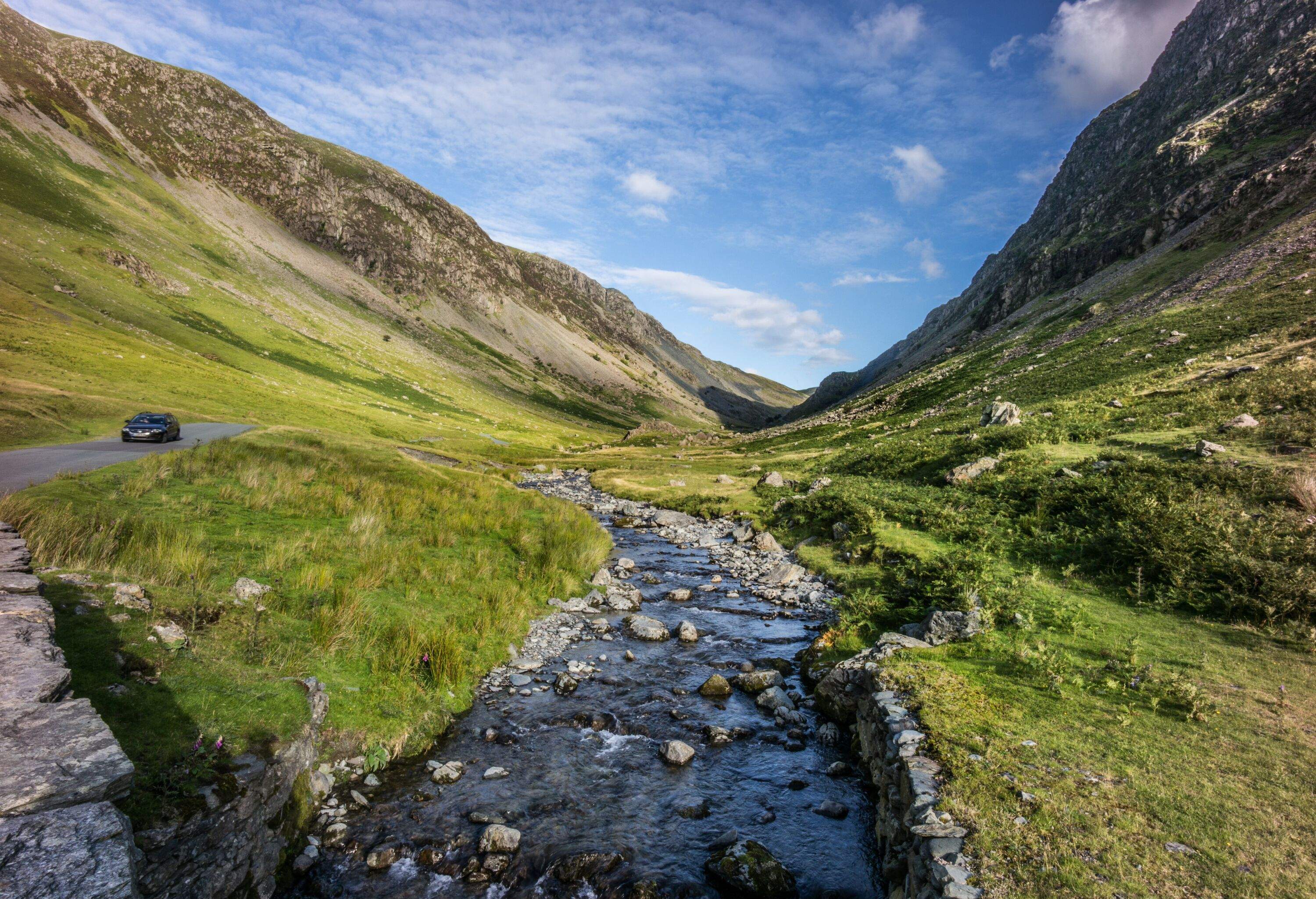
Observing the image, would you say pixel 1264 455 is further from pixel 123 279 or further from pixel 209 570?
pixel 123 279

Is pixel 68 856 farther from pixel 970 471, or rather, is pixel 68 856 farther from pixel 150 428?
pixel 150 428

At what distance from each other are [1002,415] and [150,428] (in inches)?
2267

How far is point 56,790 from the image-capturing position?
185 inches

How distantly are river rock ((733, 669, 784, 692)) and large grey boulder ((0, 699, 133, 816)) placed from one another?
1345cm

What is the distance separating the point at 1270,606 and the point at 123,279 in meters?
141

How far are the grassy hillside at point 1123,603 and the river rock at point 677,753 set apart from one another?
5.14 metres

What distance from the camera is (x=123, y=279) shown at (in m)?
94.0

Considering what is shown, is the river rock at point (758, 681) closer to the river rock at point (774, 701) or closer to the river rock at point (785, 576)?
the river rock at point (774, 701)

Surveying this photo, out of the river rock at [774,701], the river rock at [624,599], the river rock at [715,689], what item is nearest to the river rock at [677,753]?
the river rock at [715,689]

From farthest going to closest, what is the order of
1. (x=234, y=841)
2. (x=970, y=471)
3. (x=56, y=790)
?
1. (x=970, y=471)
2. (x=234, y=841)
3. (x=56, y=790)

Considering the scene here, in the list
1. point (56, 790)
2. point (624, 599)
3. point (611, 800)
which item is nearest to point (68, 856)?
point (56, 790)

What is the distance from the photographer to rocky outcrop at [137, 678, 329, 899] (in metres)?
6.32

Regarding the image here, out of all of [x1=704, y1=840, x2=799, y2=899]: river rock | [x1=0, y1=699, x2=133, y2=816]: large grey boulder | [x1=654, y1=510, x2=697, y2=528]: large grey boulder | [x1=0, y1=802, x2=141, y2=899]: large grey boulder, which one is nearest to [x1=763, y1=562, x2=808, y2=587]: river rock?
[x1=654, y1=510, x2=697, y2=528]: large grey boulder

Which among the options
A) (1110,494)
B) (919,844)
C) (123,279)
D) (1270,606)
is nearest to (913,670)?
(919,844)
